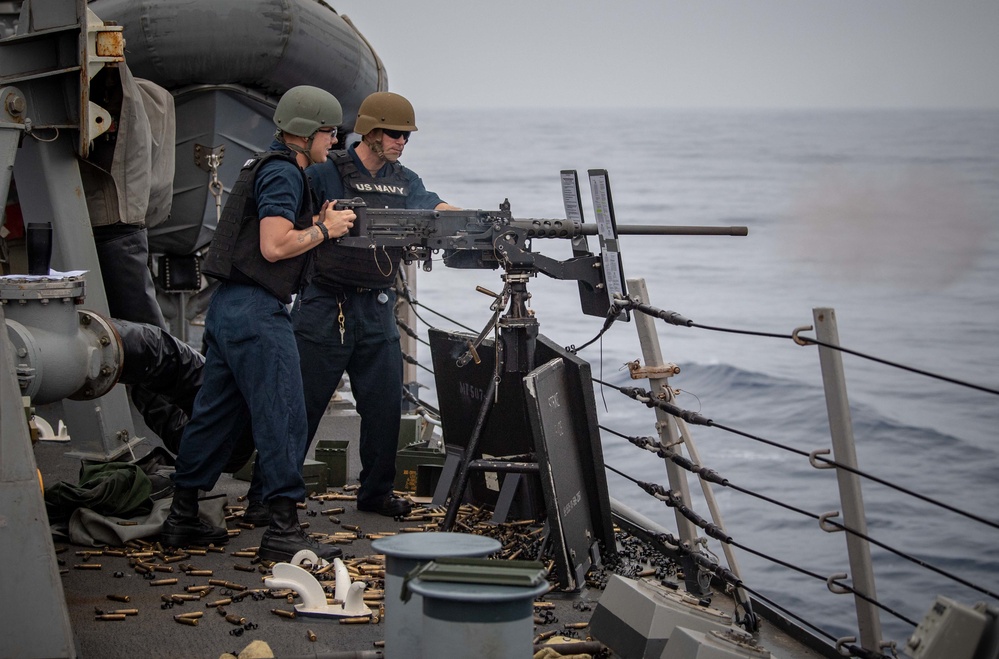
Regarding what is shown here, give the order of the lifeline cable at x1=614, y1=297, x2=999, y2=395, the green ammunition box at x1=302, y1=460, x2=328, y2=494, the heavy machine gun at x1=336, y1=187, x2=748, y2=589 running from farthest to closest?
the green ammunition box at x1=302, y1=460, x2=328, y2=494 → the heavy machine gun at x1=336, y1=187, x2=748, y2=589 → the lifeline cable at x1=614, y1=297, x2=999, y2=395

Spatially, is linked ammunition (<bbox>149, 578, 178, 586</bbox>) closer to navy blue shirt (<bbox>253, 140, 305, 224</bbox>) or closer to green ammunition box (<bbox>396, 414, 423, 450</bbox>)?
navy blue shirt (<bbox>253, 140, 305, 224</bbox>)

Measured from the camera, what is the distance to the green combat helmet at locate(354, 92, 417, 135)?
5.43 metres

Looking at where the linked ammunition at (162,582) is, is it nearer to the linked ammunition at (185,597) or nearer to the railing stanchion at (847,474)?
the linked ammunition at (185,597)

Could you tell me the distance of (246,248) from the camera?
16.2ft

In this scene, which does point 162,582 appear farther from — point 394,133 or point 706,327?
point 706,327

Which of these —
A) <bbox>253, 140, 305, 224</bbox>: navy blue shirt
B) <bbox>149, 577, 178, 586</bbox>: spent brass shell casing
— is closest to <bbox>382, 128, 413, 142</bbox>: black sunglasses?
<bbox>253, 140, 305, 224</bbox>: navy blue shirt

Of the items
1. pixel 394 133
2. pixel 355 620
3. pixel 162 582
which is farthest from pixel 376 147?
pixel 355 620

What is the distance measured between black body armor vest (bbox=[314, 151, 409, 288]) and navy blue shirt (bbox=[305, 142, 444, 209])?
2 cm

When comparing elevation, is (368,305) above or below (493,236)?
below

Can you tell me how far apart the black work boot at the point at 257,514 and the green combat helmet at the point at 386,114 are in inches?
70.0

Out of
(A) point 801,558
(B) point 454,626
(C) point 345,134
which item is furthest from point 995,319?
(B) point 454,626

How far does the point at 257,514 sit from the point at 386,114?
6.26 ft

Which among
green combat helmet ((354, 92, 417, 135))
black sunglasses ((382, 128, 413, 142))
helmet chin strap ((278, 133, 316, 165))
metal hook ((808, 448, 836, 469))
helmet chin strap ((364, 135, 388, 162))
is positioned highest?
green combat helmet ((354, 92, 417, 135))

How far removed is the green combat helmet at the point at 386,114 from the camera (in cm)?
543
